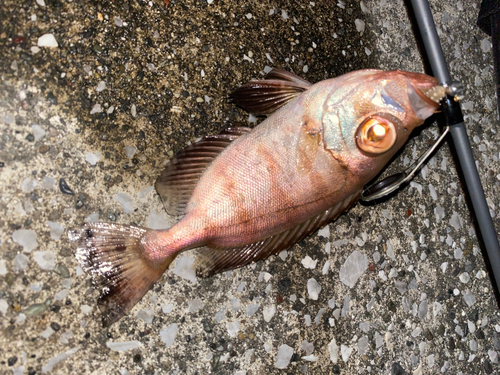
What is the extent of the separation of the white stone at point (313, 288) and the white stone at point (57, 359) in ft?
3.77

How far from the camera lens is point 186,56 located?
6.92 feet

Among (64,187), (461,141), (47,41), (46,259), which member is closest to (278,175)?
(64,187)

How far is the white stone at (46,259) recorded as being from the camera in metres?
1.79

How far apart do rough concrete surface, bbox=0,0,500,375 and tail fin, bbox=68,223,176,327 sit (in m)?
0.09

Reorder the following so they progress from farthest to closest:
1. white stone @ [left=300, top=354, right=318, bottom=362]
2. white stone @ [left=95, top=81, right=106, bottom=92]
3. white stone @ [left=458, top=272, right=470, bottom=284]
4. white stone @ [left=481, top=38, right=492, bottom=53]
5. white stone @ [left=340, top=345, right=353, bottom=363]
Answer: white stone @ [left=481, top=38, right=492, bottom=53], white stone @ [left=458, top=272, right=470, bottom=284], white stone @ [left=340, top=345, right=353, bottom=363], white stone @ [left=300, top=354, right=318, bottom=362], white stone @ [left=95, top=81, right=106, bottom=92]

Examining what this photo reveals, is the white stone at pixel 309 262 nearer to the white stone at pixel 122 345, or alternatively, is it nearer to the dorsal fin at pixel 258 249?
the dorsal fin at pixel 258 249

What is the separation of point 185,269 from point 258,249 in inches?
14.1

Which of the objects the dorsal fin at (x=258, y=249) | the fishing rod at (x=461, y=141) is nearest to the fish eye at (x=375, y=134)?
the dorsal fin at (x=258, y=249)

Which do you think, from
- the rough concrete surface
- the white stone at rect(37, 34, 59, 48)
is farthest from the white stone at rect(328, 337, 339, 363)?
the white stone at rect(37, 34, 59, 48)

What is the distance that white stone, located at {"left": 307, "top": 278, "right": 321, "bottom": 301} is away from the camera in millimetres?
2268

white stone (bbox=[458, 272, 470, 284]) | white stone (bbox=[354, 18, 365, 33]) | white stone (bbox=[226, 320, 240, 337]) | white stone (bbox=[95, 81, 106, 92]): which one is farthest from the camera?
white stone (bbox=[458, 272, 470, 284])

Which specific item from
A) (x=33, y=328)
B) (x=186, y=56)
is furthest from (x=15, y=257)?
(x=186, y=56)

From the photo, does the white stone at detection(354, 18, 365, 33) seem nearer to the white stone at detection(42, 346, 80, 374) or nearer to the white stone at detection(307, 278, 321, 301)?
the white stone at detection(307, 278, 321, 301)

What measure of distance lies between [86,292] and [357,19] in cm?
216
